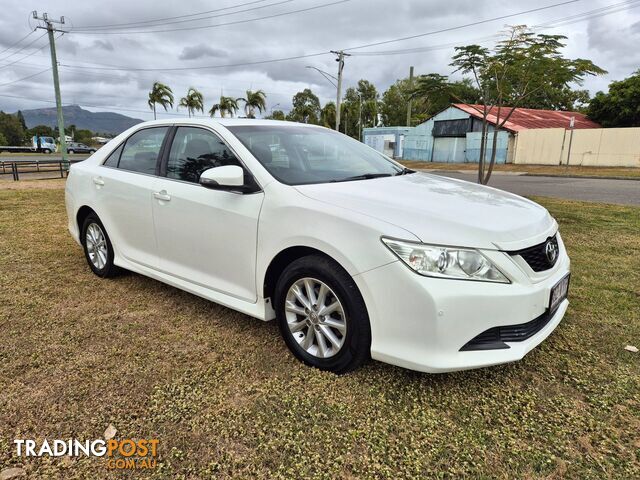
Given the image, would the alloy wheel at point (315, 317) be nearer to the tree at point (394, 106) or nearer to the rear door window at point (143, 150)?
the rear door window at point (143, 150)

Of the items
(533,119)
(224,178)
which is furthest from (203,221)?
(533,119)

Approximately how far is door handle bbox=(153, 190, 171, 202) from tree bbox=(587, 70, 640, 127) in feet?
116

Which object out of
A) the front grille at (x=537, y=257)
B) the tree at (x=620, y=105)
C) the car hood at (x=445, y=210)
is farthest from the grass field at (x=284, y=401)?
the tree at (x=620, y=105)

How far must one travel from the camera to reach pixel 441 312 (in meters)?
2.20

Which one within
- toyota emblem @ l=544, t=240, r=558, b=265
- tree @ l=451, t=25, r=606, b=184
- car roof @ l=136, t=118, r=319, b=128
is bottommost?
toyota emblem @ l=544, t=240, r=558, b=265

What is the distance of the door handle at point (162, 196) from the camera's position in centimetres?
340

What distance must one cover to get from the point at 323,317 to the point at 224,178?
3.50ft

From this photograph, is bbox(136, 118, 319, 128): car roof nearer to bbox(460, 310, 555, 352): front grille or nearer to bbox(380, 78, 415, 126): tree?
bbox(460, 310, 555, 352): front grille

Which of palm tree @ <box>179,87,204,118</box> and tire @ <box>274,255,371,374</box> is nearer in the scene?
tire @ <box>274,255,371,374</box>

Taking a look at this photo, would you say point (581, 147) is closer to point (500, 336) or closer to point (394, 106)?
point (500, 336)

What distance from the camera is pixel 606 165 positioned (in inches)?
985

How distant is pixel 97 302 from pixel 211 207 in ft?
5.11

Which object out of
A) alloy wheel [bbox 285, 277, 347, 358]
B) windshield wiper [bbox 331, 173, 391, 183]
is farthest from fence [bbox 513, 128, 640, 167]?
alloy wheel [bbox 285, 277, 347, 358]

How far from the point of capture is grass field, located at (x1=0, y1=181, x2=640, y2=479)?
2012mm
